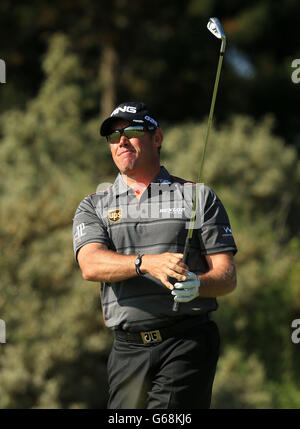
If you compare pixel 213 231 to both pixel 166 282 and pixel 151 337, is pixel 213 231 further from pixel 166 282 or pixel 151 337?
pixel 151 337

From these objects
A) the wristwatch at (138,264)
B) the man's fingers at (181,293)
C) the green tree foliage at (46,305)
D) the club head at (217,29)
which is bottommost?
the green tree foliage at (46,305)

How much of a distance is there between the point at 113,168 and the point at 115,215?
9330 millimetres

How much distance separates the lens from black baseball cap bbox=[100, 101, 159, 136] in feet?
12.1

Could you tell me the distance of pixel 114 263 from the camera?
132 inches

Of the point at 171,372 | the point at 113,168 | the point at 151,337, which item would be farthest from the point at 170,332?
the point at 113,168

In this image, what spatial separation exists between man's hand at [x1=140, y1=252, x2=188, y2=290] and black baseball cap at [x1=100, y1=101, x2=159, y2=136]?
88 cm

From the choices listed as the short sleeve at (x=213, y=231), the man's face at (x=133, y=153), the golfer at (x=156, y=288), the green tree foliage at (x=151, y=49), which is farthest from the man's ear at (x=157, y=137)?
the green tree foliage at (x=151, y=49)

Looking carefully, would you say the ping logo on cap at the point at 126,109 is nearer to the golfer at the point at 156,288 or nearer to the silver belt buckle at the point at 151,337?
the golfer at the point at 156,288

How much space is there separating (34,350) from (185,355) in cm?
532

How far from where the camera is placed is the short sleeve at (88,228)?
3586 millimetres

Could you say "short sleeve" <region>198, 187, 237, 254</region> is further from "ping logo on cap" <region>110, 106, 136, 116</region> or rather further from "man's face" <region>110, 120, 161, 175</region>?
"ping logo on cap" <region>110, 106, 136, 116</region>

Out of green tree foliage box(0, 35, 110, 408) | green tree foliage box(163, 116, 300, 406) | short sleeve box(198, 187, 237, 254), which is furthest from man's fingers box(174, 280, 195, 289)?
green tree foliage box(163, 116, 300, 406)
